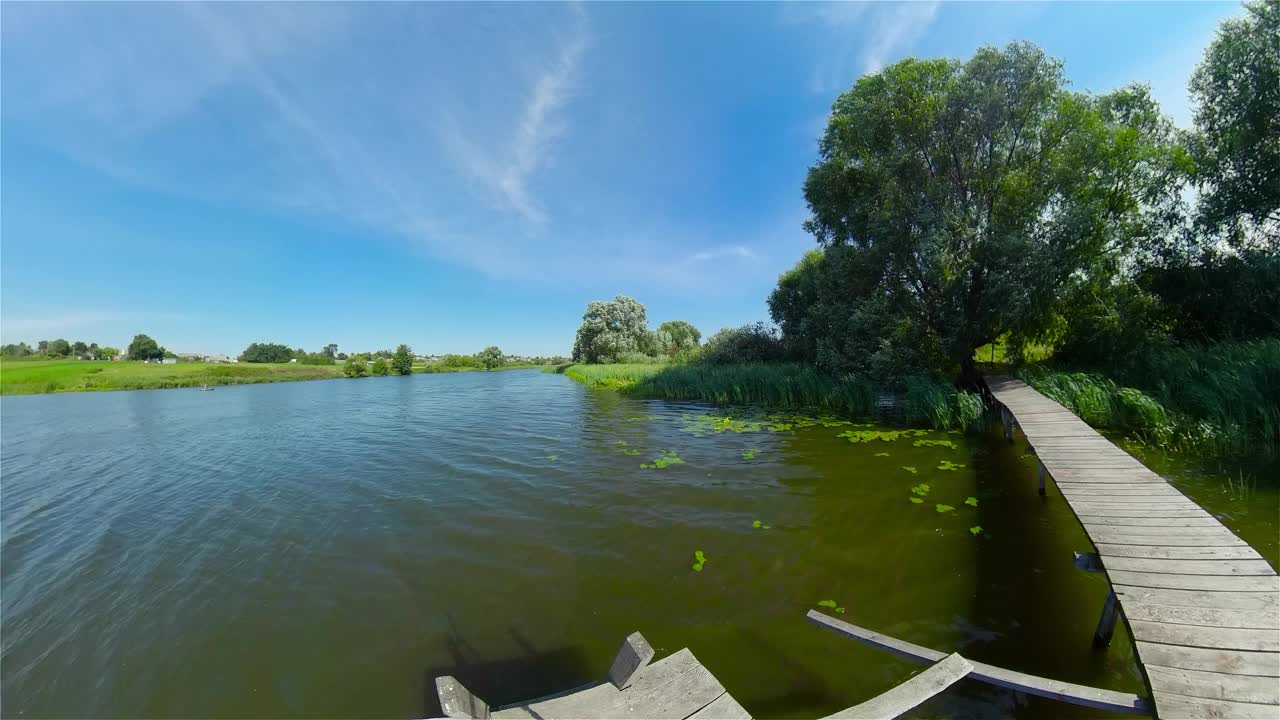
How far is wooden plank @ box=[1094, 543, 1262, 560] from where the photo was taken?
326 cm

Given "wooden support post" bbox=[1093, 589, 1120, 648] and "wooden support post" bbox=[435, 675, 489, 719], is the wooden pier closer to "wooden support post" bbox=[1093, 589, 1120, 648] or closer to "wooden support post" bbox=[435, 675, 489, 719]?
"wooden support post" bbox=[1093, 589, 1120, 648]

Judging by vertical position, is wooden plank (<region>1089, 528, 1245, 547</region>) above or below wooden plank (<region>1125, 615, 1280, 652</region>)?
above

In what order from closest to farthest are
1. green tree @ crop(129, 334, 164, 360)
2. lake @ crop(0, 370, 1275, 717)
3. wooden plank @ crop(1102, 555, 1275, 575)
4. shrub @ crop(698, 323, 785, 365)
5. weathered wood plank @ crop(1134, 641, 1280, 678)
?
1. weathered wood plank @ crop(1134, 641, 1280, 678)
2. wooden plank @ crop(1102, 555, 1275, 575)
3. lake @ crop(0, 370, 1275, 717)
4. shrub @ crop(698, 323, 785, 365)
5. green tree @ crop(129, 334, 164, 360)

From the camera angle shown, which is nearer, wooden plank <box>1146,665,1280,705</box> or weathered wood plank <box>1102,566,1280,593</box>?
wooden plank <box>1146,665,1280,705</box>

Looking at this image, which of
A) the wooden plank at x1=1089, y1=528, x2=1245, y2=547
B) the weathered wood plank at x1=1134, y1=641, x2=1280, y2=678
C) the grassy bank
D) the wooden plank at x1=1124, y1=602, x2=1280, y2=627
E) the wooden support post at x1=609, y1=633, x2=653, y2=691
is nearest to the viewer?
the wooden support post at x1=609, y1=633, x2=653, y2=691

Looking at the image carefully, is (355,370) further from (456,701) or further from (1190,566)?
(1190,566)

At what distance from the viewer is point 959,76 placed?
1357 cm

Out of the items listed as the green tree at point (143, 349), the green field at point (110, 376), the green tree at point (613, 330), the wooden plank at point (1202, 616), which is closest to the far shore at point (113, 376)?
the green field at point (110, 376)

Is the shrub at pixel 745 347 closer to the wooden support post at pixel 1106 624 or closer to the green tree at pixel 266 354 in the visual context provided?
the wooden support post at pixel 1106 624

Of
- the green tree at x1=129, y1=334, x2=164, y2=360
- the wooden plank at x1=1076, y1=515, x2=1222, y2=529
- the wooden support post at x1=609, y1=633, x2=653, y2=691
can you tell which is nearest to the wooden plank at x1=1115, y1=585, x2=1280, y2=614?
the wooden plank at x1=1076, y1=515, x2=1222, y2=529

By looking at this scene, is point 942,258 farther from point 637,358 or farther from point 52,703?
point 637,358

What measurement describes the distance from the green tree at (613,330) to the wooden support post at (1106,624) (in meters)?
47.6

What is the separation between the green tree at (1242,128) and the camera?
1185 cm

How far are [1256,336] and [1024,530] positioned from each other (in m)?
13.1
